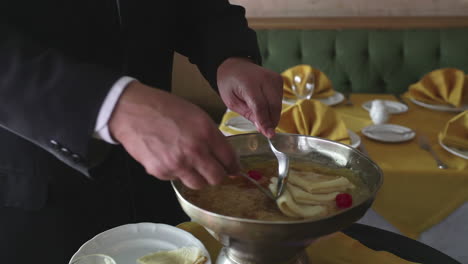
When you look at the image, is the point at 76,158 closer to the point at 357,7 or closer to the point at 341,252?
the point at 341,252

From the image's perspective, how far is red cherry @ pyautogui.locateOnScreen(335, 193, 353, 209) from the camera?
651mm

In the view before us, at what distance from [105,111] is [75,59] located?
17 centimetres

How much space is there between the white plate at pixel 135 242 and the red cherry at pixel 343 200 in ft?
0.84

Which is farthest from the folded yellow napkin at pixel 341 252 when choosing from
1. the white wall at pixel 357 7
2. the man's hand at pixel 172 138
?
the white wall at pixel 357 7

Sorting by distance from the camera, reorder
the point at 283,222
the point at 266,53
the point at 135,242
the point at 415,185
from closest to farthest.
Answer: the point at 283,222
the point at 135,242
the point at 415,185
the point at 266,53

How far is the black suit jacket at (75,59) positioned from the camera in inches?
25.4

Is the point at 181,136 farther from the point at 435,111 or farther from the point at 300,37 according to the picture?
the point at 300,37

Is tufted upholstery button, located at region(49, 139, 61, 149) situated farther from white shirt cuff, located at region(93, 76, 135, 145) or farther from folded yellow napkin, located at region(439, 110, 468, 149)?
folded yellow napkin, located at region(439, 110, 468, 149)

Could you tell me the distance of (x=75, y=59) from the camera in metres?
0.73

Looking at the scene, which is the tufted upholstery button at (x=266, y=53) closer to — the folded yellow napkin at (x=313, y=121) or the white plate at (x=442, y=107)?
the white plate at (x=442, y=107)

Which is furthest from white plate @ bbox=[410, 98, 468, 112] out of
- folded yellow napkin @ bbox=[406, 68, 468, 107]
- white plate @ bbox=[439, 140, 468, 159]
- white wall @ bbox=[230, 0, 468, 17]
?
white wall @ bbox=[230, 0, 468, 17]

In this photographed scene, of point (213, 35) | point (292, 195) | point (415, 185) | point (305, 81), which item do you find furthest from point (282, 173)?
point (305, 81)

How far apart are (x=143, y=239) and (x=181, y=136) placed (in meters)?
0.32

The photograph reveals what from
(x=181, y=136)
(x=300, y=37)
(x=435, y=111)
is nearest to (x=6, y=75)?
(x=181, y=136)
